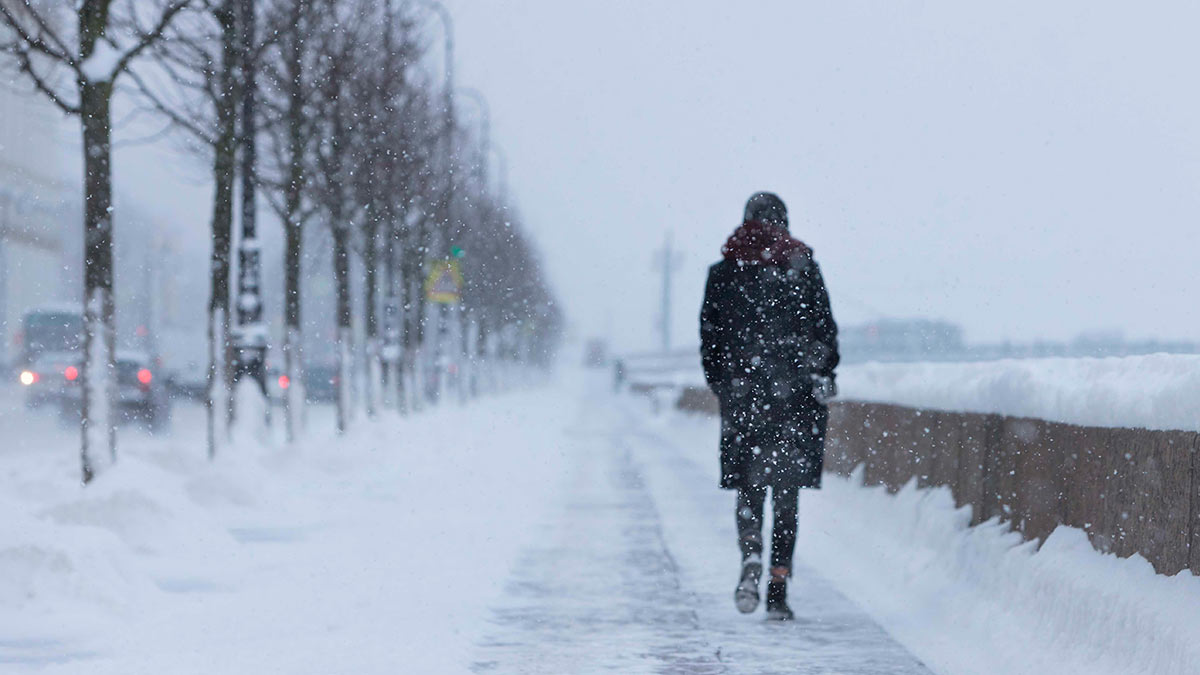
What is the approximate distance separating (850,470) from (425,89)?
23.0 meters

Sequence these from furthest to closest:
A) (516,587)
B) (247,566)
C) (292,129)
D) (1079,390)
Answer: (292,129) → (247,566) → (516,587) → (1079,390)

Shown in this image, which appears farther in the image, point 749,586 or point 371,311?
point 371,311

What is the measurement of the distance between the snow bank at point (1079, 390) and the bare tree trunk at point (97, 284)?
19.7 feet

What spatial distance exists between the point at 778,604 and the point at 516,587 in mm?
1697

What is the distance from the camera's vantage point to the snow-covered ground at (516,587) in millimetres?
6641

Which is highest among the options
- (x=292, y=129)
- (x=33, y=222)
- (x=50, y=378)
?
(x=33, y=222)

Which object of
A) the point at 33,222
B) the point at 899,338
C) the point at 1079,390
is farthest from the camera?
the point at 33,222

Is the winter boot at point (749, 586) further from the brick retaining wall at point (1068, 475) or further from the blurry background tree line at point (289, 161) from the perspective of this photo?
the blurry background tree line at point (289, 161)

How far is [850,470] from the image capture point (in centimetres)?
1420

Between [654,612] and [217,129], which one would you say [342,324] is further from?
[654,612]

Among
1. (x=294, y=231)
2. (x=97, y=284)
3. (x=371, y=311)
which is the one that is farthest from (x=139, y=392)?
(x=97, y=284)

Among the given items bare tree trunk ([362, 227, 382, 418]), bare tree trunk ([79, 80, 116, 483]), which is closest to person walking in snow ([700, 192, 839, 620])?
bare tree trunk ([79, 80, 116, 483])

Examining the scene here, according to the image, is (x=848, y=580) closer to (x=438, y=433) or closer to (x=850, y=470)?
(x=850, y=470)

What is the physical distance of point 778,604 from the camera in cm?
799
